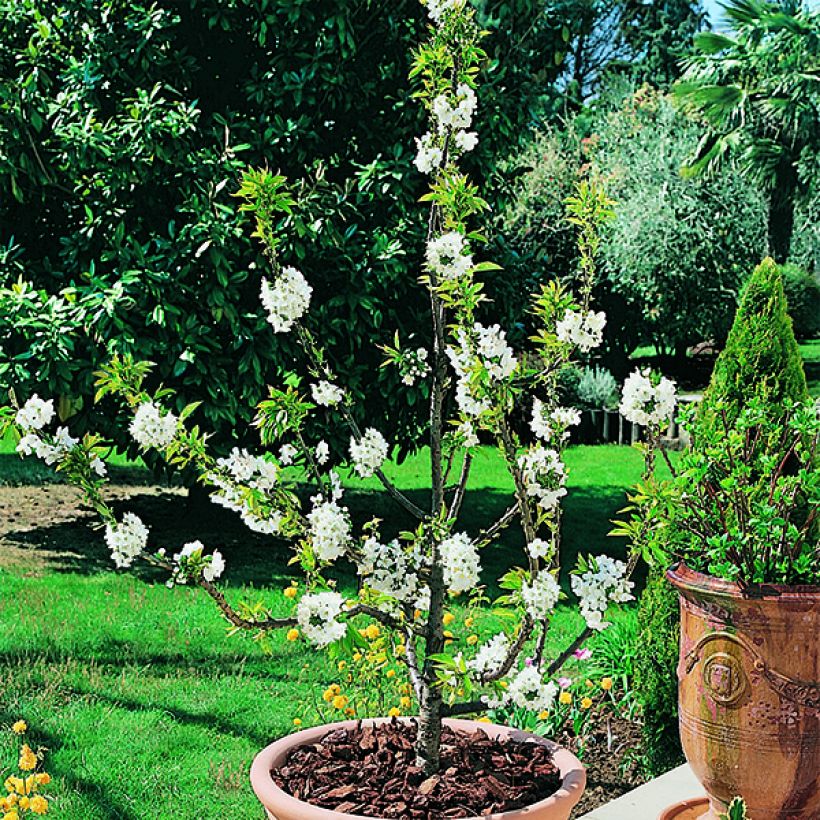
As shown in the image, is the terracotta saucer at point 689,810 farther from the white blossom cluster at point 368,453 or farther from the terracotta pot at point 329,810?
the white blossom cluster at point 368,453

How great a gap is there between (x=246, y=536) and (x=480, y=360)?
5.75 metres

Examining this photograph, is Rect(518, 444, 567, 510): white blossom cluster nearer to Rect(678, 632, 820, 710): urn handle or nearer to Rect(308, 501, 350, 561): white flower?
Rect(308, 501, 350, 561): white flower

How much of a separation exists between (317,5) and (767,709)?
5242 mm

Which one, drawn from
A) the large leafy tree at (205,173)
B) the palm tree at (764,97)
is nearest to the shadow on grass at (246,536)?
the large leafy tree at (205,173)

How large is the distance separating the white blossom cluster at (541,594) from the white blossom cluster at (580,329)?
0.57 meters

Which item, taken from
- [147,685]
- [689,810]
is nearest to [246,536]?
[147,685]

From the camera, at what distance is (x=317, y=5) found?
6.62m

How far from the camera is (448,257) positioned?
94.7 inches

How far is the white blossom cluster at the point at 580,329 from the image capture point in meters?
2.63

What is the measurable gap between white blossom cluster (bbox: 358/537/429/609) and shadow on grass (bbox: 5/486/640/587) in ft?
12.6

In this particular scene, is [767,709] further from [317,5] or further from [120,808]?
[317,5]

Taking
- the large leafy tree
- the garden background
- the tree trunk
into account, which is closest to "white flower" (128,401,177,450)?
the garden background

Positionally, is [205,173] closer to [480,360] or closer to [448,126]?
[448,126]

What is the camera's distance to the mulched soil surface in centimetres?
239
